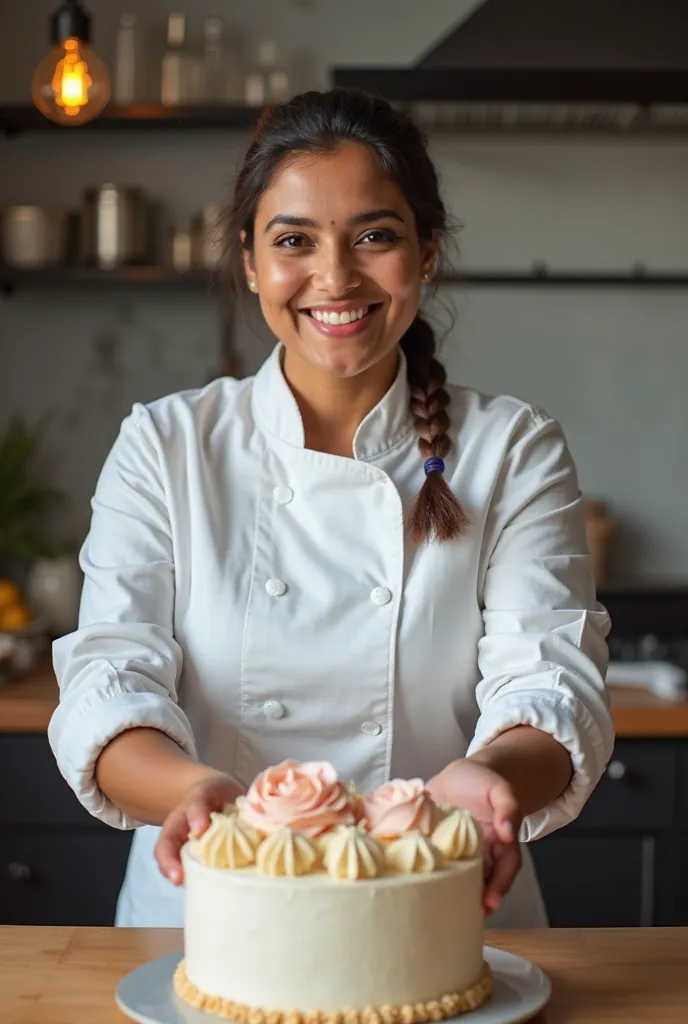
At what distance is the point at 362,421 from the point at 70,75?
0.62 meters

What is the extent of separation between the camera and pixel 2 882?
100 inches

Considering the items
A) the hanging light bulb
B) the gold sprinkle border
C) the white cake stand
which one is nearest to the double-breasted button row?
the white cake stand

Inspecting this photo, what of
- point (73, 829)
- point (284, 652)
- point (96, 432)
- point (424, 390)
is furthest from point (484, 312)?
point (284, 652)

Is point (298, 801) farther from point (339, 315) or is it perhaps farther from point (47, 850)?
point (47, 850)

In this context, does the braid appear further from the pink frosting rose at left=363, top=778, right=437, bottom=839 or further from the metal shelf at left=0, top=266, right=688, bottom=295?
the metal shelf at left=0, top=266, right=688, bottom=295

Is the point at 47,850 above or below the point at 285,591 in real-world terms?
below

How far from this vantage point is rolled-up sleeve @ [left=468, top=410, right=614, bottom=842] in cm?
129

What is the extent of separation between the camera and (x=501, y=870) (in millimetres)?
1052

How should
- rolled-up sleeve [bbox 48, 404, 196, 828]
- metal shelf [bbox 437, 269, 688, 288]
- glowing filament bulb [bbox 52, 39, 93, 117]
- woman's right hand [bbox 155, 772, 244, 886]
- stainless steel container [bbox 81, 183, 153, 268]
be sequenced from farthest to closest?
1. metal shelf [bbox 437, 269, 688, 288]
2. stainless steel container [bbox 81, 183, 153, 268]
3. glowing filament bulb [bbox 52, 39, 93, 117]
4. rolled-up sleeve [bbox 48, 404, 196, 828]
5. woman's right hand [bbox 155, 772, 244, 886]

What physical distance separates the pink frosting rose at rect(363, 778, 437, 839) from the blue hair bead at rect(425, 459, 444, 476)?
0.57 metres

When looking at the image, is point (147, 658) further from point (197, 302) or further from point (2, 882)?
point (197, 302)

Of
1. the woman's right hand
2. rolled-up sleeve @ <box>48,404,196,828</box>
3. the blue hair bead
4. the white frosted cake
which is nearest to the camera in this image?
the white frosted cake

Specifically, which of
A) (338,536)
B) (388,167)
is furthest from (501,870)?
(388,167)

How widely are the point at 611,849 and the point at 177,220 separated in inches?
68.1
